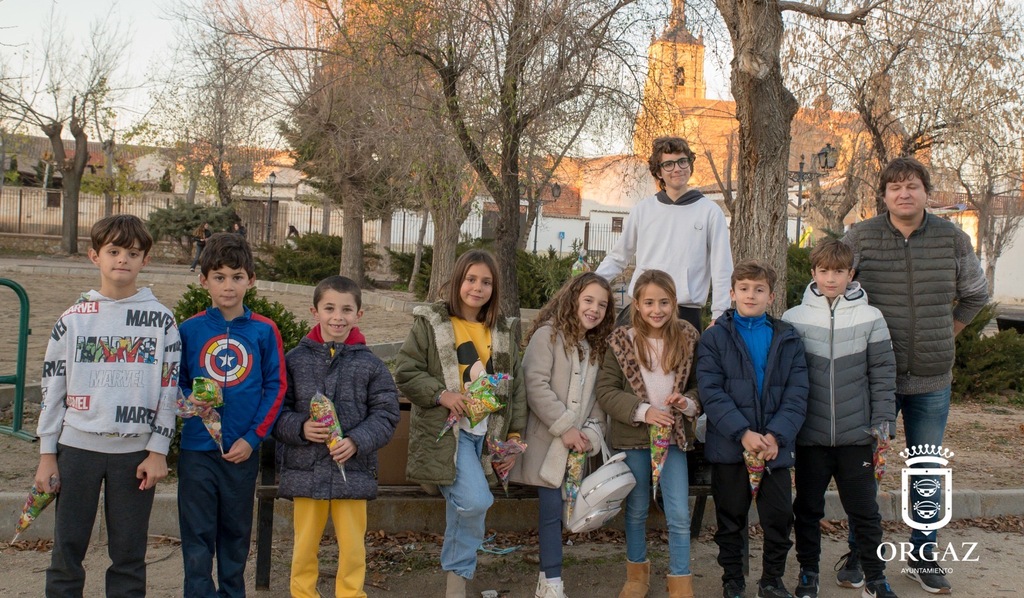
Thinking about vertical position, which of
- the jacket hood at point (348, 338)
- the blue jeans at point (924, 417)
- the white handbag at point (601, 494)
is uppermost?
the jacket hood at point (348, 338)

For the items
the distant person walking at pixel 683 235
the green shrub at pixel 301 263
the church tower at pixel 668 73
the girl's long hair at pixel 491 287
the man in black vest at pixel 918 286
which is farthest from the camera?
the green shrub at pixel 301 263

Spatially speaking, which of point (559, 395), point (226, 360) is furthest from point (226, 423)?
point (559, 395)

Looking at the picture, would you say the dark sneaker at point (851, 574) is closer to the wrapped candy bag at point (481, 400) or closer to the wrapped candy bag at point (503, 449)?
the wrapped candy bag at point (503, 449)

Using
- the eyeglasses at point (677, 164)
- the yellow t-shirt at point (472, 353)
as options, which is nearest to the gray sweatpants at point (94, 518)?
the yellow t-shirt at point (472, 353)

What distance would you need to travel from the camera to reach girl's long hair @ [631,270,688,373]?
4023mm

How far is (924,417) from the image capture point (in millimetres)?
4262

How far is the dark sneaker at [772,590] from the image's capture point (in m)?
3.92

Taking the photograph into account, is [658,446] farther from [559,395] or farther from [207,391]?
[207,391]

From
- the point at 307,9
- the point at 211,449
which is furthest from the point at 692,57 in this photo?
the point at 307,9

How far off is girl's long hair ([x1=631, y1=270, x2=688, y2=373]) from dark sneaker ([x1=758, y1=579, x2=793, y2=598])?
1070mm

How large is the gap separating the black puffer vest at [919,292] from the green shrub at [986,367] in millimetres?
6497

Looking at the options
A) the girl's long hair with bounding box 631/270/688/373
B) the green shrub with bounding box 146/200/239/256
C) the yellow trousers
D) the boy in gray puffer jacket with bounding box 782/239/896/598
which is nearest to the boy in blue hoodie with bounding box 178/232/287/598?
the yellow trousers

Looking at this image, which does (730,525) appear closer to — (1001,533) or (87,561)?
(1001,533)

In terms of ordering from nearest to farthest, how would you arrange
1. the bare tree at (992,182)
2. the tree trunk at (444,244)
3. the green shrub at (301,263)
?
the tree trunk at (444,244) → the bare tree at (992,182) → the green shrub at (301,263)
